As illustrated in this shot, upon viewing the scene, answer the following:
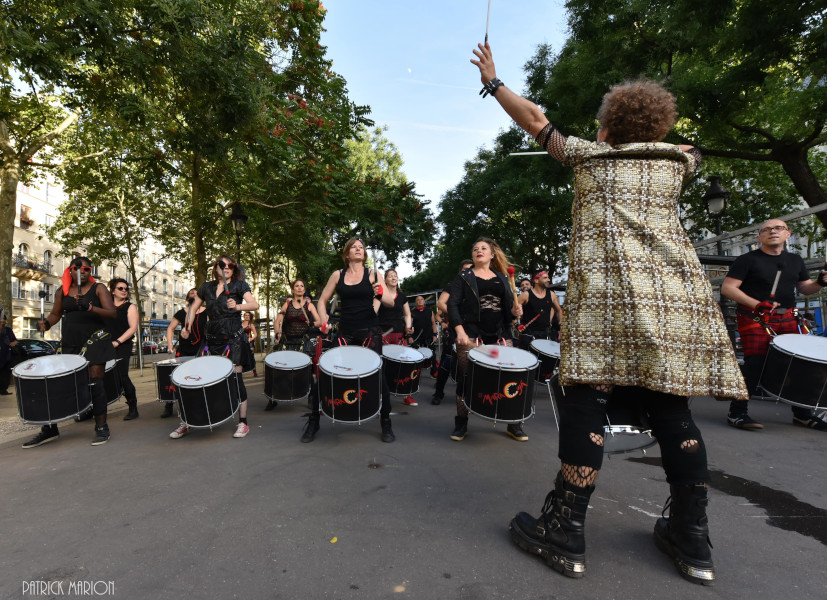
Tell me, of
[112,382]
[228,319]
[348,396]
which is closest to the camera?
[348,396]

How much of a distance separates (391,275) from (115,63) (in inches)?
199

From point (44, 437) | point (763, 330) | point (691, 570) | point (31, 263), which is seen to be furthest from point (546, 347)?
point (31, 263)

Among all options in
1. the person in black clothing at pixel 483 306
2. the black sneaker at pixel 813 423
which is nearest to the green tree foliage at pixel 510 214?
the black sneaker at pixel 813 423

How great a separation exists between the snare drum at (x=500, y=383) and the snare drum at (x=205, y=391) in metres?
2.55

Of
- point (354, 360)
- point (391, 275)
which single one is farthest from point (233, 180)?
point (354, 360)

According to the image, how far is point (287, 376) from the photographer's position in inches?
265

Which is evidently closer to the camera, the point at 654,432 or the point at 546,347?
the point at 654,432

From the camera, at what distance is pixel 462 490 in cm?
327

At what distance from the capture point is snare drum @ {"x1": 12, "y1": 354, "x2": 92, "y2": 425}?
15.7ft

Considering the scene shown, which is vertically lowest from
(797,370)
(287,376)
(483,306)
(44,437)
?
(44,437)

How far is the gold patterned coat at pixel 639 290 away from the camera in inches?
81.8

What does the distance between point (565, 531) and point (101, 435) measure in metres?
4.97

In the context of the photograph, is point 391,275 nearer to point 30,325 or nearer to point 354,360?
point 354,360

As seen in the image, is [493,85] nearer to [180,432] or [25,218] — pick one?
[180,432]
